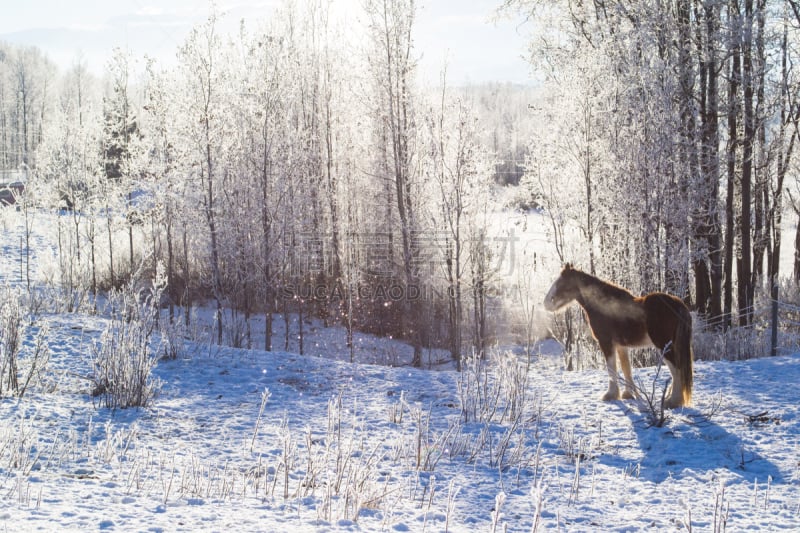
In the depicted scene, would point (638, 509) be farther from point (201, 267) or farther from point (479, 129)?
point (201, 267)

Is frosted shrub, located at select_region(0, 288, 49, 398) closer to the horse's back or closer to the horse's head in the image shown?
the horse's head

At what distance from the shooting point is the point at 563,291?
7227 millimetres

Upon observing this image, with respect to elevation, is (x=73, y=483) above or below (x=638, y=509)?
above

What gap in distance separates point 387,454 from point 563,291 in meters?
3.01

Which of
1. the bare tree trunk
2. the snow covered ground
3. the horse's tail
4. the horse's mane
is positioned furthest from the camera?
the bare tree trunk

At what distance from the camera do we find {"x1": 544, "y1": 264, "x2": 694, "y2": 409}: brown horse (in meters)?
6.41

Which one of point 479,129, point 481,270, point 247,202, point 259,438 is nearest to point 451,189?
point 479,129

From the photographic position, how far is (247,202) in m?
16.7

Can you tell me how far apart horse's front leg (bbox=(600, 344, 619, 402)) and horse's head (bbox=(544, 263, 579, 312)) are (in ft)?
2.18

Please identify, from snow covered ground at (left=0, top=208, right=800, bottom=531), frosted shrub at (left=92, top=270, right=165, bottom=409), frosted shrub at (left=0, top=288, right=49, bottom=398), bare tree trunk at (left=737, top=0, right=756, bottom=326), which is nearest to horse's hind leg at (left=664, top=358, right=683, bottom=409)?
snow covered ground at (left=0, top=208, right=800, bottom=531)

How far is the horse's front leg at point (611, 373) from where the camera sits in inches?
273

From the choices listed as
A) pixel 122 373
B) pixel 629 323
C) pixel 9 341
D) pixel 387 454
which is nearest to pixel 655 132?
pixel 629 323

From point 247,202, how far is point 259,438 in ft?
38.7

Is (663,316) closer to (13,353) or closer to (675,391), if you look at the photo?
(675,391)
